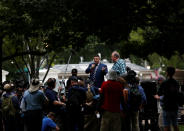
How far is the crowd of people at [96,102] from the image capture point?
13591 millimetres

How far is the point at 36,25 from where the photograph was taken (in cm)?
1390

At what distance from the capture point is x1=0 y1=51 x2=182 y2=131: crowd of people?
13591 mm

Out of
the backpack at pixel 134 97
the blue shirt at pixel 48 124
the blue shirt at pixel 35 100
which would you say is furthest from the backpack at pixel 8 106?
the backpack at pixel 134 97

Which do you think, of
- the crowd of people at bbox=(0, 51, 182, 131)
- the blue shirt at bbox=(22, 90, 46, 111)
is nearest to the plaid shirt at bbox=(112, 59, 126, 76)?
the crowd of people at bbox=(0, 51, 182, 131)

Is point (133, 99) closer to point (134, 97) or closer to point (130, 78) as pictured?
point (134, 97)

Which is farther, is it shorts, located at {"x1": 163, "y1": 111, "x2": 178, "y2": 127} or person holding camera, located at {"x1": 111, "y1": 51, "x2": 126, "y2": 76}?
person holding camera, located at {"x1": 111, "y1": 51, "x2": 126, "y2": 76}

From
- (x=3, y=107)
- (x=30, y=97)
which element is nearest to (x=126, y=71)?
(x=30, y=97)

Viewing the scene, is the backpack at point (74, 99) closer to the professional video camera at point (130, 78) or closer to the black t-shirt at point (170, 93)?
the professional video camera at point (130, 78)

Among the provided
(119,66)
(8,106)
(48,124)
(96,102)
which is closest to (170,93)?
(119,66)

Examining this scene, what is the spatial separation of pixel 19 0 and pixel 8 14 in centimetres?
668

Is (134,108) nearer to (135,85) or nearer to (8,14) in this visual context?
(135,85)

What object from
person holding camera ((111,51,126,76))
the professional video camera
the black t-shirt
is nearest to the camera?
the black t-shirt

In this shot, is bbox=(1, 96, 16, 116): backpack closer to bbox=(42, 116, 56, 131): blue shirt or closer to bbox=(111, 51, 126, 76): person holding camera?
bbox=(42, 116, 56, 131): blue shirt

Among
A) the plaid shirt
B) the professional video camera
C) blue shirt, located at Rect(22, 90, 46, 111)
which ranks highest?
the plaid shirt
